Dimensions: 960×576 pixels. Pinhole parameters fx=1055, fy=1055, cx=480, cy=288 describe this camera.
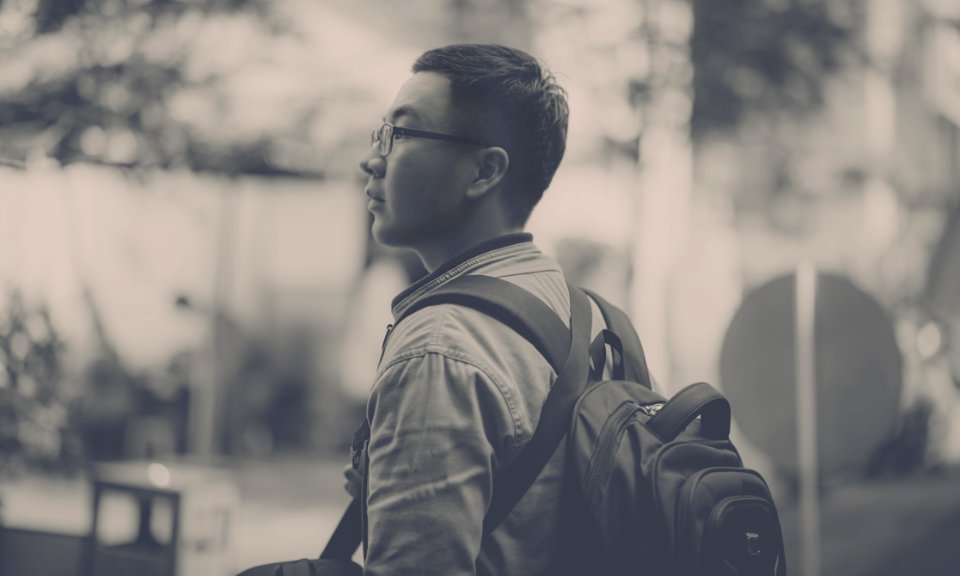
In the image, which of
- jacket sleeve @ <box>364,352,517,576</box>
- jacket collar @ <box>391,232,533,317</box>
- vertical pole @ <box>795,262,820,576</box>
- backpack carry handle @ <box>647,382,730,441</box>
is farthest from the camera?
vertical pole @ <box>795,262,820,576</box>

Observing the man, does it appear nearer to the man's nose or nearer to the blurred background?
the man's nose

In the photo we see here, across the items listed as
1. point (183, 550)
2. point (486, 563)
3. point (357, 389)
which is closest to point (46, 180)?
point (183, 550)

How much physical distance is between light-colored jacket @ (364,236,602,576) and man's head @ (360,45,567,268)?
0.79 feet

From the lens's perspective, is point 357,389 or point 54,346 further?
point 357,389

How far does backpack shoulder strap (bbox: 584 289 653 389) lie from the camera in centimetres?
179

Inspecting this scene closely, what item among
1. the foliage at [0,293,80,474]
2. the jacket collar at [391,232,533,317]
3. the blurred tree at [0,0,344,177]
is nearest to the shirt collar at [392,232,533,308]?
the jacket collar at [391,232,533,317]

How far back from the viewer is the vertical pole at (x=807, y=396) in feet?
13.2

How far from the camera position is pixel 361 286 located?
939 centimetres

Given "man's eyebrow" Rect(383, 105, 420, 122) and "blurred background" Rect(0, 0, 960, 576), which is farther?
"blurred background" Rect(0, 0, 960, 576)

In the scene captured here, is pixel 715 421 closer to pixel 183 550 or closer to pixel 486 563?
pixel 486 563

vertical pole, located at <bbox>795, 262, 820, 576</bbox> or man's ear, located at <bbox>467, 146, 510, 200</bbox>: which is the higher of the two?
man's ear, located at <bbox>467, 146, 510, 200</bbox>

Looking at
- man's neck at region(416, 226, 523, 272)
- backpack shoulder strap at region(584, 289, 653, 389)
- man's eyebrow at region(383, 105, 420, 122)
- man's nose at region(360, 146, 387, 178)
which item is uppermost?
man's eyebrow at region(383, 105, 420, 122)

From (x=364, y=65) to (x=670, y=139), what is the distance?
2.24 metres

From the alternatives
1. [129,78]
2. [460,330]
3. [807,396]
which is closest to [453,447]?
[460,330]
